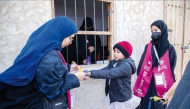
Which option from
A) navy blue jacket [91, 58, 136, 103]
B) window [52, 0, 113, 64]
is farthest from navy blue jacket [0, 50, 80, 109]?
window [52, 0, 113, 64]

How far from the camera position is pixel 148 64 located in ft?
7.48

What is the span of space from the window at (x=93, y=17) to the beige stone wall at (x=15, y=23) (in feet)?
1.40

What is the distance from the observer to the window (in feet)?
8.74

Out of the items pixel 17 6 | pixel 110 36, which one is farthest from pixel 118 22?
pixel 17 6

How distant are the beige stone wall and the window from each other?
0.43 metres

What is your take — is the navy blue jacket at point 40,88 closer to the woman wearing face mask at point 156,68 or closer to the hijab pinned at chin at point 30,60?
the hijab pinned at chin at point 30,60

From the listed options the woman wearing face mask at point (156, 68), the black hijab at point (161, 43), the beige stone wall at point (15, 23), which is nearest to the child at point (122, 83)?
the woman wearing face mask at point (156, 68)

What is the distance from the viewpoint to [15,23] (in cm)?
194

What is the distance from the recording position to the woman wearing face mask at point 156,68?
218 cm

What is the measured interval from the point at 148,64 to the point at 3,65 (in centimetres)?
202

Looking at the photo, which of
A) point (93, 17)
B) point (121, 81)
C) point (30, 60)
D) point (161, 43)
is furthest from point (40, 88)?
point (93, 17)

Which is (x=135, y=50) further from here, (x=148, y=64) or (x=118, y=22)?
(x=148, y=64)

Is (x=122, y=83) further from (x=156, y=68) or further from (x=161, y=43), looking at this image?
(x=161, y=43)

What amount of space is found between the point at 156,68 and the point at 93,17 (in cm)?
382
